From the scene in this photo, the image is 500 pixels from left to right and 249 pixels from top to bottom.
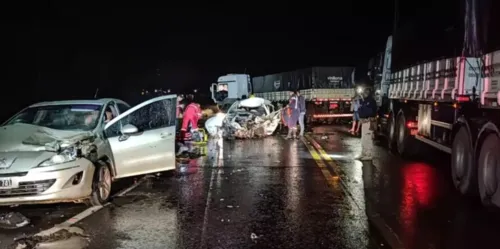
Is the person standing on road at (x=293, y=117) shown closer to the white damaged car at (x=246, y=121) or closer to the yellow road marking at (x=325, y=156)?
the white damaged car at (x=246, y=121)

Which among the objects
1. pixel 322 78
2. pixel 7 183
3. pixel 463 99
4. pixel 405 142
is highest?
pixel 322 78

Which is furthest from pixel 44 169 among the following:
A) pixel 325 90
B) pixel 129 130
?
pixel 325 90

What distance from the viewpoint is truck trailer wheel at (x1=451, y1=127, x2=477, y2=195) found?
8211mm

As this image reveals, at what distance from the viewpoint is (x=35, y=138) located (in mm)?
8180

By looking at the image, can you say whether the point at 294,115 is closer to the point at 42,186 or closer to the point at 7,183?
the point at 42,186

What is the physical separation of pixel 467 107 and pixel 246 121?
1172 cm

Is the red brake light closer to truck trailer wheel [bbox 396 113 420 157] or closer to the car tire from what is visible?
truck trailer wheel [bbox 396 113 420 157]

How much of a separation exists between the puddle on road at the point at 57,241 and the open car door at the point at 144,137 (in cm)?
252

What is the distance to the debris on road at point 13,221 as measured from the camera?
689 cm

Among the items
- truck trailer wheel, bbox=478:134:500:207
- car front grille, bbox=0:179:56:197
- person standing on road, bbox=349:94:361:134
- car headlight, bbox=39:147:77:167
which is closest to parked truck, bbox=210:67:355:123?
person standing on road, bbox=349:94:361:134

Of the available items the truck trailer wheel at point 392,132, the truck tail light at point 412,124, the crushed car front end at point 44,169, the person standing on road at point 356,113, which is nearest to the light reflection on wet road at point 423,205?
the truck tail light at point 412,124

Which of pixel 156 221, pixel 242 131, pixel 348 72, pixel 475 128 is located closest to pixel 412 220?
pixel 475 128

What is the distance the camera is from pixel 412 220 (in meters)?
7.11

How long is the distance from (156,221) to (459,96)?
4.99 metres
